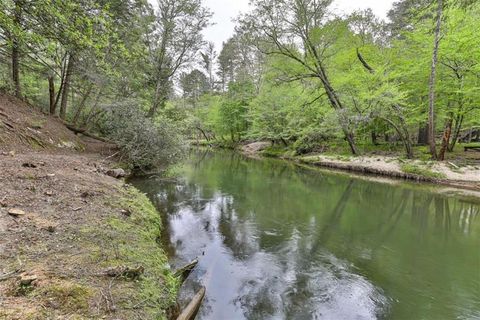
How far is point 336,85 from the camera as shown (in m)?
19.1

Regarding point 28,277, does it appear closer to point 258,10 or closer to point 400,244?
point 400,244

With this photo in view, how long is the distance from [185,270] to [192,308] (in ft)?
3.61

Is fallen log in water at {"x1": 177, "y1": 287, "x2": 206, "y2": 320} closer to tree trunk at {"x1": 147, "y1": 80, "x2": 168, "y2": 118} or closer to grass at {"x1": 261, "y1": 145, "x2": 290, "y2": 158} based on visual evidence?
tree trunk at {"x1": 147, "y1": 80, "x2": 168, "y2": 118}

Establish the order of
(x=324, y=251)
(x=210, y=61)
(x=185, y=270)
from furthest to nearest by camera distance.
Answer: (x=210, y=61)
(x=324, y=251)
(x=185, y=270)

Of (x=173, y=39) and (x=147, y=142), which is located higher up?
(x=173, y=39)

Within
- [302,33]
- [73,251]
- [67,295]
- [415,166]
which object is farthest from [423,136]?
[67,295]

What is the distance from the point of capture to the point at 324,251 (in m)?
6.25

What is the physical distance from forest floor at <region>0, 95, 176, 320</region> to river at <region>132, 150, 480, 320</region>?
1.07m

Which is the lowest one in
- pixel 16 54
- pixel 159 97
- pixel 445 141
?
pixel 445 141

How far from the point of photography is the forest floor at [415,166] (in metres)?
13.9

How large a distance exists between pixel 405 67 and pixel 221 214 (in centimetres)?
1541

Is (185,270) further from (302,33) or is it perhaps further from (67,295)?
(302,33)

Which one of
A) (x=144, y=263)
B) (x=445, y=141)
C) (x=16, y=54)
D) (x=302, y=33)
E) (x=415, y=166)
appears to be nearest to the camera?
(x=144, y=263)

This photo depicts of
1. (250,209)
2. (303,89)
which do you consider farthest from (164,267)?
(303,89)
